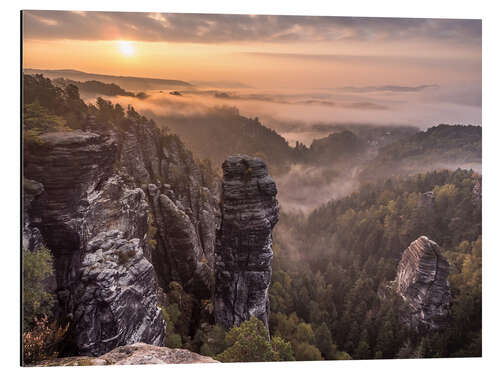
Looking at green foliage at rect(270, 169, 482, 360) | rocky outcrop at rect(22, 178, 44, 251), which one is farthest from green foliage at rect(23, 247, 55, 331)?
green foliage at rect(270, 169, 482, 360)

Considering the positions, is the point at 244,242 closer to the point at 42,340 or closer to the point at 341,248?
the point at 341,248

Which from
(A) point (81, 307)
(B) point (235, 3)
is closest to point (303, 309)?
(A) point (81, 307)

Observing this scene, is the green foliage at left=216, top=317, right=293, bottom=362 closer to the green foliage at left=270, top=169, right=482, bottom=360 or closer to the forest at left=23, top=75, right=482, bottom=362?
the forest at left=23, top=75, right=482, bottom=362

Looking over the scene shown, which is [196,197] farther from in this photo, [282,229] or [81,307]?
[81,307]

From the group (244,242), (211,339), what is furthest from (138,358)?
(244,242)

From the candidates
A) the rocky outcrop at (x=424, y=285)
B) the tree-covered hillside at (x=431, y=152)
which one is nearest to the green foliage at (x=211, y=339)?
the rocky outcrop at (x=424, y=285)

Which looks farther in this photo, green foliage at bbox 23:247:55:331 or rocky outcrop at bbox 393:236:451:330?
rocky outcrop at bbox 393:236:451:330

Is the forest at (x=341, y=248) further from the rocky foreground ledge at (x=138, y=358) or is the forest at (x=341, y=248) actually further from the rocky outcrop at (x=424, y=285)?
the rocky foreground ledge at (x=138, y=358)
